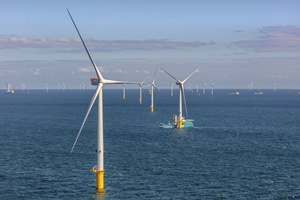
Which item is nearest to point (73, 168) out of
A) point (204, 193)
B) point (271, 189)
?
point (204, 193)

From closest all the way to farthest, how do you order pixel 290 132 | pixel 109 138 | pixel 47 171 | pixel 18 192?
pixel 18 192
pixel 47 171
pixel 109 138
pixel 290 132

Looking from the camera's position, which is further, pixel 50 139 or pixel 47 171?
pixel 50 139

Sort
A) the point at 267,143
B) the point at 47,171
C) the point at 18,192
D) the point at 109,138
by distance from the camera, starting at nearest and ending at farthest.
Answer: the point at 18,192, the point at 47,171, the point at 267,143, the point at 109,138

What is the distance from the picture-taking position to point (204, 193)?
278 feet

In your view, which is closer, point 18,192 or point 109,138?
point 18,192

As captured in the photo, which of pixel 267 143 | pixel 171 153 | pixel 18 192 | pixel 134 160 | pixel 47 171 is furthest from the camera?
pixel 267 143

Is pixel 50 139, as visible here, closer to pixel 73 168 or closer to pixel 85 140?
pixel 85 140

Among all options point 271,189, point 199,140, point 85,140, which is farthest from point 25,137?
point 271,189

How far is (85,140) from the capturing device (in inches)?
6245

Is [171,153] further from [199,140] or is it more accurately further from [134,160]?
[199,140]

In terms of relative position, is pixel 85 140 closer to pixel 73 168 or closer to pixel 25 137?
pixel 25 137

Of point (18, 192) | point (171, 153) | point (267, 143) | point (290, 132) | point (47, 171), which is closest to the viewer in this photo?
point (18, 192)

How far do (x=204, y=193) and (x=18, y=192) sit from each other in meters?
32.7

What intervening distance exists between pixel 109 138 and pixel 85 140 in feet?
32.8
